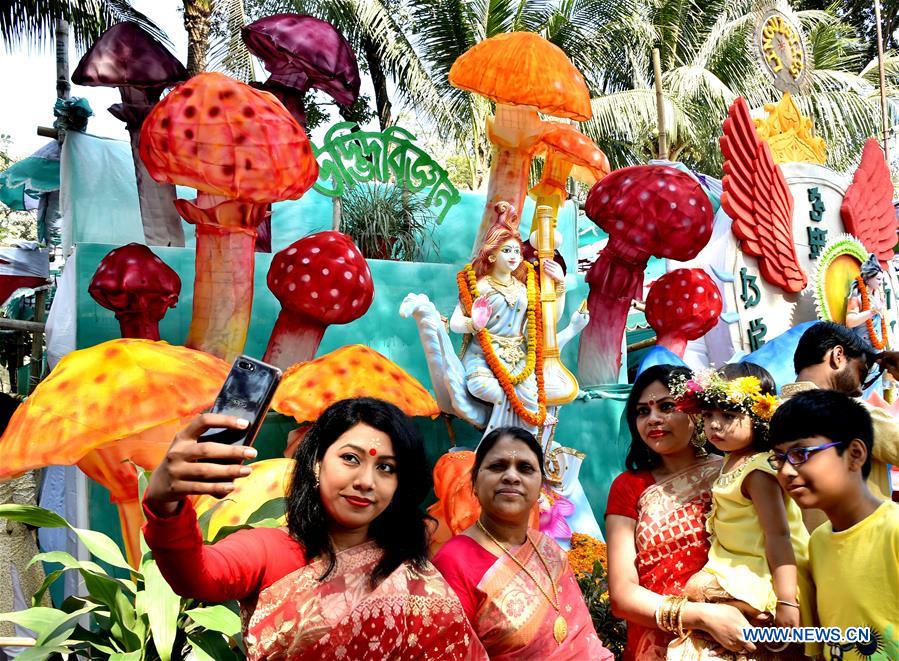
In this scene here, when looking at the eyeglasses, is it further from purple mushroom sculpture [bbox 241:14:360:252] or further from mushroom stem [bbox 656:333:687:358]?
mushroom stem [bbox 656:333:687:358]

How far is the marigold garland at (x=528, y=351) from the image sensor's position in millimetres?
4945

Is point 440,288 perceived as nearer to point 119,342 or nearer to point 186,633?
point 119,342

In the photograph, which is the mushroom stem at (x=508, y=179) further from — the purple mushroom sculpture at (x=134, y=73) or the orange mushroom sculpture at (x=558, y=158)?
the purple mushroom sculpture at (x=134, y=73)

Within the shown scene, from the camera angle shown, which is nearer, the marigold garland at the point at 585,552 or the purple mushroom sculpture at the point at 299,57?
the purple mushroom sculpture at the point at 299,57

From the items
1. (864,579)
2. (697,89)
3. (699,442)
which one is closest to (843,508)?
(864,579)

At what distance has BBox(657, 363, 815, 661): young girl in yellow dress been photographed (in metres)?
2.37

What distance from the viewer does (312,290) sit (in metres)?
4.53

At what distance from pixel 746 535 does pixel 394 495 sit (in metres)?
1.01

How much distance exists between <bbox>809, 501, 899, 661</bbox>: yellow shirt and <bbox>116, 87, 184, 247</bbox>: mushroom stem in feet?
12.3

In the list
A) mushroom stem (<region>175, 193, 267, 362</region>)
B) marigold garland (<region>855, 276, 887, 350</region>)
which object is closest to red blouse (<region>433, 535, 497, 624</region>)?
mushroom stem (<region>175, 193, 267, 362</region>)

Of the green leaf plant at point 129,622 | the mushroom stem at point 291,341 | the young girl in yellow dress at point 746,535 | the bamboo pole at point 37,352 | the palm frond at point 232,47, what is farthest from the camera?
the palm frond at point 232,47

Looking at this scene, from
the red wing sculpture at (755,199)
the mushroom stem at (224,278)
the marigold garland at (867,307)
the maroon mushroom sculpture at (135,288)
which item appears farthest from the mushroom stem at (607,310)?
the maroon mushroom sculpture at (135,288)

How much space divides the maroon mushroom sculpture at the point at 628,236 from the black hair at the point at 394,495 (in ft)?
12.5

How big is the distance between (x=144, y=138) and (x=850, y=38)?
20.8 meters
